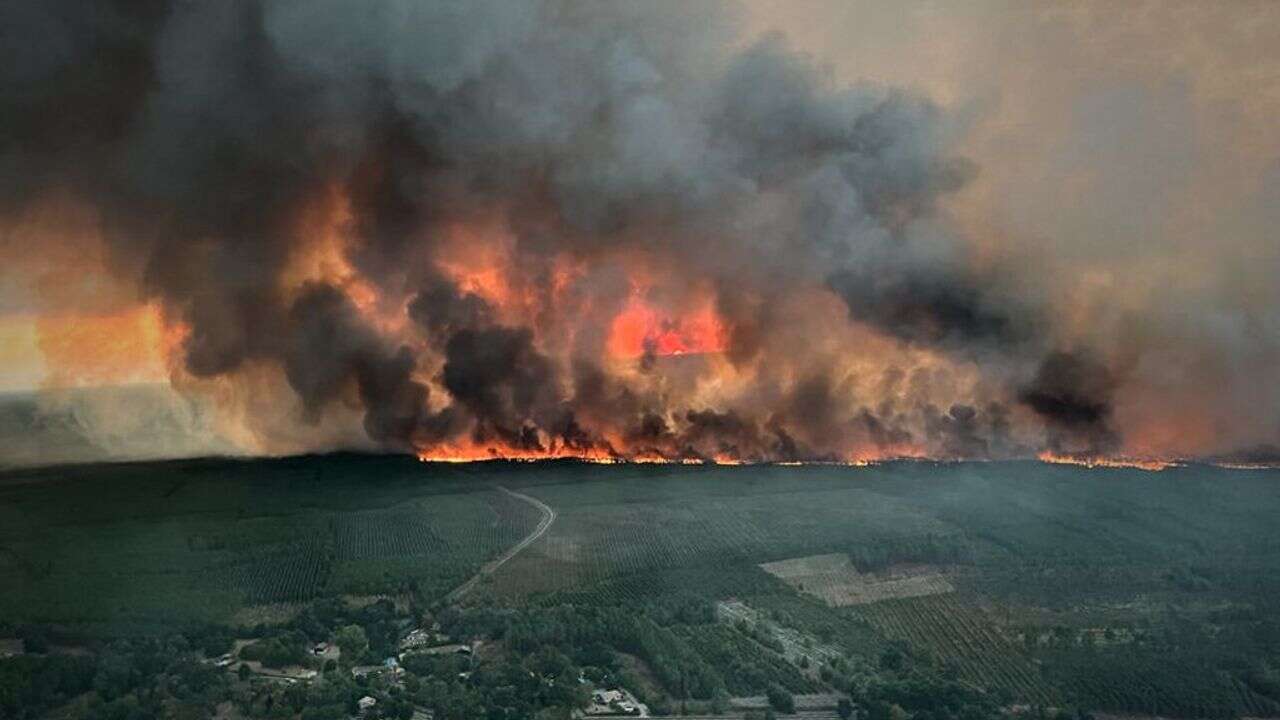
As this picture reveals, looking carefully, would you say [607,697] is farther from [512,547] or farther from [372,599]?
[512,547]

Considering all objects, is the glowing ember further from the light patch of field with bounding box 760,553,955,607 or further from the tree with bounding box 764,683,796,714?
the tree with bounding box 764,683,796,714

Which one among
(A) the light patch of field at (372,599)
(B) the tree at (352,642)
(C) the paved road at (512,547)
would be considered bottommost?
(B) the tree at (352,642)

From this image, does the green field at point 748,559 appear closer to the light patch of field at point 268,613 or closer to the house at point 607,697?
the light patch of field at point 268,613

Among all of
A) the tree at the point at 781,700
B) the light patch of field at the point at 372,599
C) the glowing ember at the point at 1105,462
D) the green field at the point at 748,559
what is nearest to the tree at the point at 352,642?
the light patch of field at the point at 372,599

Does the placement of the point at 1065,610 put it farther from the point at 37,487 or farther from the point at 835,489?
the point at 37,487

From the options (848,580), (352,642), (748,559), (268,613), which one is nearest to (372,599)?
(268,613)

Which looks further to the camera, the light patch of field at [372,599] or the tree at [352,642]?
the light patch of field at [372,599]

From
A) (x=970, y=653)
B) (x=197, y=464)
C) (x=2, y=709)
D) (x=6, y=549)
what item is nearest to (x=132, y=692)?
(x=2, y=709)
